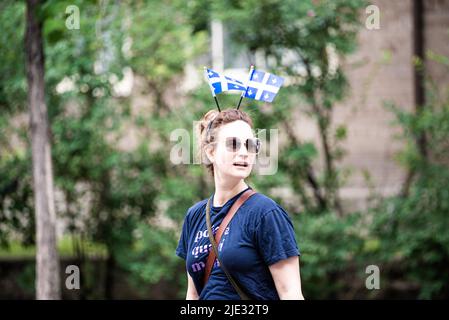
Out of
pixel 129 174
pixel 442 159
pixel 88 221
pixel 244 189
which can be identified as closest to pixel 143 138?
pixel 129 174

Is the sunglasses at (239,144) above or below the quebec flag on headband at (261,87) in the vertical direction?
below

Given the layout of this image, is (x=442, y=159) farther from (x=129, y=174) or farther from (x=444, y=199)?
(x=129, y=174)

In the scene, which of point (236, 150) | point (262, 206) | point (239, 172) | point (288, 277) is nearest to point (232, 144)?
point (236, 150)

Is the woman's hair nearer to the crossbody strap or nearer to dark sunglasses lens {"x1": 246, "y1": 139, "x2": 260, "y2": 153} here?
dark sunglasses lens {"x1": 246, "y1": 139, "x2": 260, "y2": 153}

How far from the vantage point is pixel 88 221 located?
9.44 meters

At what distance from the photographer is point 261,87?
12.3ft

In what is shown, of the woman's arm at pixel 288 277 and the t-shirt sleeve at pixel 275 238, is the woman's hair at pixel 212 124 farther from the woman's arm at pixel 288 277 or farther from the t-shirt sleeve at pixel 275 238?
the woman's arm at pixel 288 277

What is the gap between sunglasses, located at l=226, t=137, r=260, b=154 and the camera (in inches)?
139

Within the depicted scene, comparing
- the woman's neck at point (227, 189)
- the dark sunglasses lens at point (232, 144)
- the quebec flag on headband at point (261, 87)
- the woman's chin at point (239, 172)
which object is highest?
the quebec flag on headband at point (261, 87)

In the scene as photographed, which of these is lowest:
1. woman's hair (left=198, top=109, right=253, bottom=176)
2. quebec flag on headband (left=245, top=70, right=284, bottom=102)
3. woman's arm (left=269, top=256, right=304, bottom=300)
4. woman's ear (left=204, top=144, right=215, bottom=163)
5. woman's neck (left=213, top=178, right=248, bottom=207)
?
woman's arm (left=269, top=256, right=304, bottom=300)

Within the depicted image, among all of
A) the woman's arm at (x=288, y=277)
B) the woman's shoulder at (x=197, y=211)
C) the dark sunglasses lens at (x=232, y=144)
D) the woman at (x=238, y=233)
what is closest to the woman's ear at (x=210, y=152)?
the woman at (x=238, y=233)

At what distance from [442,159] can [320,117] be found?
1.52 metres

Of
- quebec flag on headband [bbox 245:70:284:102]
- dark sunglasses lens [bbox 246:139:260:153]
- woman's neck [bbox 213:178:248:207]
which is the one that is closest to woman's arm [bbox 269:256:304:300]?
woman's neck [bbox 213:178:248:207]

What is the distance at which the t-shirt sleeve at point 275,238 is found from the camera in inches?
128
